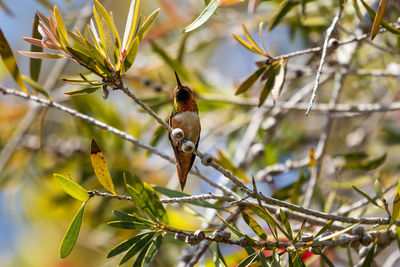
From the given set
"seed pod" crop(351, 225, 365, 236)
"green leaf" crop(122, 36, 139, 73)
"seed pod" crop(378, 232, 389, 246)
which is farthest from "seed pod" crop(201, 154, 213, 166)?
"seed pod" crop(378, 232, 389, 246)

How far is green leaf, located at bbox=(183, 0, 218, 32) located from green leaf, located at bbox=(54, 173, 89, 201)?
1.49 ft

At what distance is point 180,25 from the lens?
9.77 feet

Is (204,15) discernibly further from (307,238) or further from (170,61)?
(170,61)

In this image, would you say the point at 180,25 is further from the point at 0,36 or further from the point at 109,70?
the point at 109,70

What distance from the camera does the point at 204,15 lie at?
1.16 meters

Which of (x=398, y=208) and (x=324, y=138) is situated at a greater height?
(x=324, y=138)

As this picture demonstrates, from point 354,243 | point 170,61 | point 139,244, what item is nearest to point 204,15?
point 139,244

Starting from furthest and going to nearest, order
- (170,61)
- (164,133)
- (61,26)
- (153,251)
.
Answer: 1. (170,61)
2. (164,133)
3. (153,251)
4. (61,26)

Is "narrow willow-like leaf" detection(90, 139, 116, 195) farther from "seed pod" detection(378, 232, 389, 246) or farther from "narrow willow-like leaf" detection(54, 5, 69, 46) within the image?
"seed pod" detection(378, 232, 389, 246)

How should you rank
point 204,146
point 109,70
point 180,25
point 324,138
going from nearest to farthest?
point 109,70 < point 324,138 < point 204,146 < point 180,25

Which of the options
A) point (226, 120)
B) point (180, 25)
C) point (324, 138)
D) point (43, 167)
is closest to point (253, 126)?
point (324, 138)

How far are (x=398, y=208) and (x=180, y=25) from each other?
2106 mm

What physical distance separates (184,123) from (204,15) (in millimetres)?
381

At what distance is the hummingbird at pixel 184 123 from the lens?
56.0 inches
